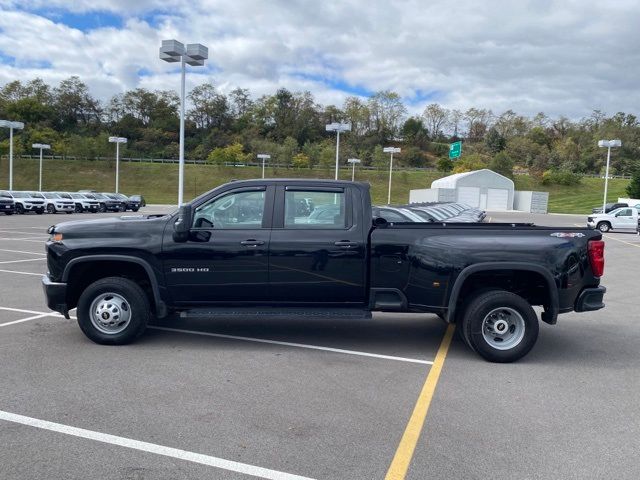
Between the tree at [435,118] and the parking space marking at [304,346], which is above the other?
the tree at [435,118]

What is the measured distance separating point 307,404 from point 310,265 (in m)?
1.79

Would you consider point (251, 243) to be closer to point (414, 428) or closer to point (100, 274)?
point (100, 274)

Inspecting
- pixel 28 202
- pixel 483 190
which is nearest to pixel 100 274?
pixel 28 202

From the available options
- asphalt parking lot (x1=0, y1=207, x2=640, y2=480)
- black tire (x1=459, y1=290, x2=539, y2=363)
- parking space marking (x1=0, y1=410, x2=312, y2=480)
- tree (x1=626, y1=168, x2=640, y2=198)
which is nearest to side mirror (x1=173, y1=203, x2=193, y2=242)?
asphalt parking lot (x1=0, y1=207, x2=640, y2=480)

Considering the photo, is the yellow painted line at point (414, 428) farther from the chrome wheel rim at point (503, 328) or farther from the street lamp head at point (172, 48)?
the street lamp head at point (172, 48)

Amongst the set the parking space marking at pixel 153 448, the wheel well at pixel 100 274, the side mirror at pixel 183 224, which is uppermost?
the side mirror at pixel 183 224

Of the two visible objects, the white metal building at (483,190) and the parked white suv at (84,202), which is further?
the white metal building at (483,190)

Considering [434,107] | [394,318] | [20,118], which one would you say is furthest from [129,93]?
[394,318]

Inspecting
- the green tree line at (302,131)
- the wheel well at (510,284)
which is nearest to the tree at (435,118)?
the green tree line at (302,131)

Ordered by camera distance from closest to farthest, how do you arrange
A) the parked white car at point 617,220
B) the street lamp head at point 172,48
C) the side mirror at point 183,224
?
the side mirror at point 183,224 → the street lamp head at point 172,48 → the parked white car at point 617,220

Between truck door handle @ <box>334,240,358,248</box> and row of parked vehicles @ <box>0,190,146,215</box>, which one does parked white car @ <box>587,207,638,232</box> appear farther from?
row of parked vehicles @ <box>0,190,146,215</box>

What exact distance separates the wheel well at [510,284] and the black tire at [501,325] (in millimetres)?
217

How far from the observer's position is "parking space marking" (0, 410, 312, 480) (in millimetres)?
3602

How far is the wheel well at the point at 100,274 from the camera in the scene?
6375 millimetres
